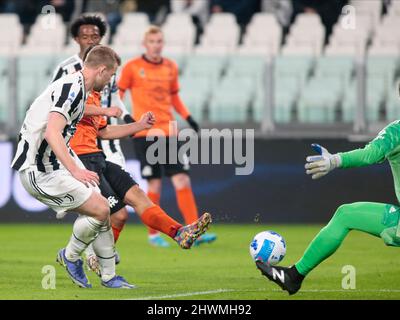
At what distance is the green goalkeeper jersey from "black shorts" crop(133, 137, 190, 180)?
4.94 metres

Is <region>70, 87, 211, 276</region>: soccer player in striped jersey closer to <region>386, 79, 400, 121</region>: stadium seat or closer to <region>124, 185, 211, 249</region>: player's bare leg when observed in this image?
<region>124, 185, 211, 249</region>: player's bare leg

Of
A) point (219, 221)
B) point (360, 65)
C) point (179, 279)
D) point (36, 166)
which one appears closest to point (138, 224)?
point (219, 221)

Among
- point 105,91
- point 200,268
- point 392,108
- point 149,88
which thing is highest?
point 105,91

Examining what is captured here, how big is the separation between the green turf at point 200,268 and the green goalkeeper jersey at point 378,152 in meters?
1.17

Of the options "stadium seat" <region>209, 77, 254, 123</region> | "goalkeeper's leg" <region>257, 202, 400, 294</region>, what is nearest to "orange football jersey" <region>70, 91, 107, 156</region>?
"goalkeeper's leg" <region>257, 202, 400, 294</region>

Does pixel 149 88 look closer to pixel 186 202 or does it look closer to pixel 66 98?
pixel 186 202

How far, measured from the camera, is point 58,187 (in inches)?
319

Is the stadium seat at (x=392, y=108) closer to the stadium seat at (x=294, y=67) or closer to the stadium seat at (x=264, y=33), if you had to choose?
the stadium seat at (x=294, y=67)

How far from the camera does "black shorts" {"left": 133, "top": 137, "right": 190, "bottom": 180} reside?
12.3 meters

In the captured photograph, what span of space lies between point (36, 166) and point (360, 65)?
7243 mm

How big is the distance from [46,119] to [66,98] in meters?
0.24

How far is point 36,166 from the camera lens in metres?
8.08

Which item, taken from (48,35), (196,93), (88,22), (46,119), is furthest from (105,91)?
(48,35)

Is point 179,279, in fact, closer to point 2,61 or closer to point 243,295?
point 243,295
